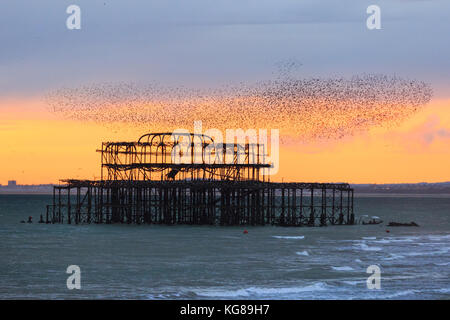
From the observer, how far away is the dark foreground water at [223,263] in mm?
38000

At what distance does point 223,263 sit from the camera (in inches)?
1938

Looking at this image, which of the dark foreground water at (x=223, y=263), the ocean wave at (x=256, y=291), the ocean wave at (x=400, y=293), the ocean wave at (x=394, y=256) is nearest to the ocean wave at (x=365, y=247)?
the dark foreground water at (x=223, y=263)

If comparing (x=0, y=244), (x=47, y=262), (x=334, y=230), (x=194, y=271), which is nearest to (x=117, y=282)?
(x=194, y=271)

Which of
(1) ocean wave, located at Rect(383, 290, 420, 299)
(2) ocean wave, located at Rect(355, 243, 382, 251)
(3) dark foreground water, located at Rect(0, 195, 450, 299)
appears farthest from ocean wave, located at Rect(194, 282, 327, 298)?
(2) ocean wave, located at Rect(355, 243, 382, 251)

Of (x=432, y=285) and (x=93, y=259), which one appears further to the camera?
(x=93, y=259)

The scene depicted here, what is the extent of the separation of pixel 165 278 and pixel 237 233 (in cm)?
3070

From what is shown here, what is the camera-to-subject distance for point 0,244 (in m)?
64.9

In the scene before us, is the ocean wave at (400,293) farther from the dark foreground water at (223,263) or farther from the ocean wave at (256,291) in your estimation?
the ocean wave at (256,291)

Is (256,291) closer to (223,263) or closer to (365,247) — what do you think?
(223,263)

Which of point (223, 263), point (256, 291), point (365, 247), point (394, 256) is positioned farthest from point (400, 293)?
point (365, 247)

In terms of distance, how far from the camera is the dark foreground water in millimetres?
38000

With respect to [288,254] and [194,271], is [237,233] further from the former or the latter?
[194,271]

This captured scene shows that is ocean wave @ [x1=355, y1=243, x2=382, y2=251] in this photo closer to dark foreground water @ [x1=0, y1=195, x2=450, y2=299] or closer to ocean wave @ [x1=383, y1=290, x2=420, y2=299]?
dark foreground water @ [x1=0, y1=195, x2=450, y2=299]

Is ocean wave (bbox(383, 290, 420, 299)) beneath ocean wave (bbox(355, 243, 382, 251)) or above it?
above
